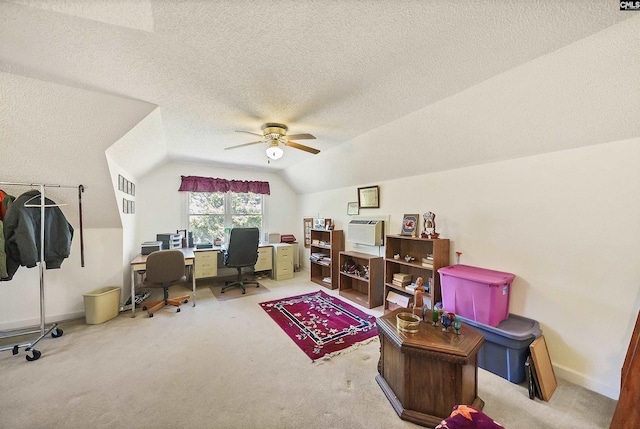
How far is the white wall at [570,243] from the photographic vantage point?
1.68 metres

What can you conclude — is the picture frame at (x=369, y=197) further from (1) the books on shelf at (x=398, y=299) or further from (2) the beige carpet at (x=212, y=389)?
(2) the beige carpet at (x=212, y=389)

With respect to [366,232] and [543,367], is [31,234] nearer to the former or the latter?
[366,232]

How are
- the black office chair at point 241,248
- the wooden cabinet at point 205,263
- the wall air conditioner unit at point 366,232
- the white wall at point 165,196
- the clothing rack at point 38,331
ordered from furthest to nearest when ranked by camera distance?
the white wall at point 165,196 < the wooden cabinet at point 205,263 < the black office chair at point 241,248 < the wall air conditioner unit at point 366,232 < the clothing rack at point 38,331

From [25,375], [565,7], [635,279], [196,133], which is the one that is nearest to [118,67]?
[196,133]

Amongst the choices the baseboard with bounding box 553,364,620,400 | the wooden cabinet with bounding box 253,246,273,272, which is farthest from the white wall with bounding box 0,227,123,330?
the baseboard with bounding box 553,364,620,400

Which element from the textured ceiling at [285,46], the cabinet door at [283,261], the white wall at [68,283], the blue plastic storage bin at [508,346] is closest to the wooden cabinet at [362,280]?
the cabinet door at [283,261]

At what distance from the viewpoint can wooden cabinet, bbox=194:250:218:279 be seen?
4.10m

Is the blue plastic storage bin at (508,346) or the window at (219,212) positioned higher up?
the window at (219,212)

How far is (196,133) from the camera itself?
3.00 m

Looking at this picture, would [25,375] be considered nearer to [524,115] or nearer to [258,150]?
[258,150]

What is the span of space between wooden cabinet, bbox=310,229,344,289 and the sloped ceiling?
2.28 meters

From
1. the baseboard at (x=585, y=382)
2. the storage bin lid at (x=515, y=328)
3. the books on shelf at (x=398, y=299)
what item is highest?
the storage bin lid at (x=515, y=328)

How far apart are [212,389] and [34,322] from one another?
9.16 feet

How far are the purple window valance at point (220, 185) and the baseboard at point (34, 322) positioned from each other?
7.85ft
